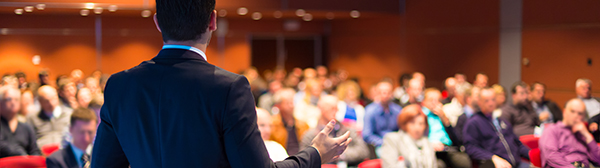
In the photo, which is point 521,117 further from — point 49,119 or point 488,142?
point 49,119

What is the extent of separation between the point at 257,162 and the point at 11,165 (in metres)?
3.56

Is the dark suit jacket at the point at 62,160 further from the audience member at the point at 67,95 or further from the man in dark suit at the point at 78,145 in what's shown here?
the audience member at the point at 67,95

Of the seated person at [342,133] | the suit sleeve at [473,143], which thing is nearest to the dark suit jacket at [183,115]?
the seated person at [342,133]

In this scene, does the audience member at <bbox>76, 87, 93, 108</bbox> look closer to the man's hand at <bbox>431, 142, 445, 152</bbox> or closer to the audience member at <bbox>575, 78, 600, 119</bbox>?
the man's hand at <bbox>431, 142, 445, 152</bbox>

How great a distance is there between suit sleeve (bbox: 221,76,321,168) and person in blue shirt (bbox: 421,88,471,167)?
3.86 m

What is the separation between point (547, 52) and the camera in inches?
318

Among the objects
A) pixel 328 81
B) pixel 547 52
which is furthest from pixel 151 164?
pixel 328 81

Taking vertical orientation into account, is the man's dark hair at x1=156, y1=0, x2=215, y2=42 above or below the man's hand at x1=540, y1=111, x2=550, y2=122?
above

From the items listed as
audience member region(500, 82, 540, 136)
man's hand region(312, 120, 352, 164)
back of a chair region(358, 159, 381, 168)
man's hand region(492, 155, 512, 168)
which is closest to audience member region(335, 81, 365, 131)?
audience member region(500, 82, 540, 136)

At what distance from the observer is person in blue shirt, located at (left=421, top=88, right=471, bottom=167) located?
189 inches

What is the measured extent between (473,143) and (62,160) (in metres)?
3.60

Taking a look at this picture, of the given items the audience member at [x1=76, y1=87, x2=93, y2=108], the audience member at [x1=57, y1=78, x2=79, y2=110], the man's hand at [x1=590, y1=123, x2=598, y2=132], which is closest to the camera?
the man's hand at [x1=590, y1=123, x2=598, y2=132]

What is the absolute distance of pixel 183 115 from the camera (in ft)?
3.50

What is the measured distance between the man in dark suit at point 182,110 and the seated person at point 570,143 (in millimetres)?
3903
